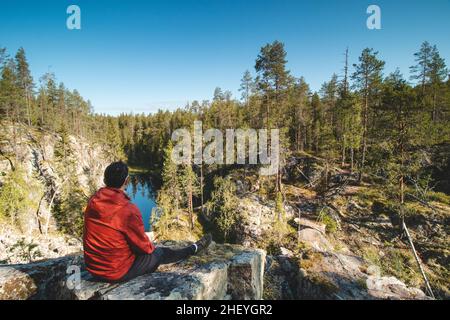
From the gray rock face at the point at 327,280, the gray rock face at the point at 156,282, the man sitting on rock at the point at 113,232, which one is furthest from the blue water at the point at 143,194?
the man sitting on rock at the point at 113,232

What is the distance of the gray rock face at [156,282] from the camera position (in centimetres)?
339

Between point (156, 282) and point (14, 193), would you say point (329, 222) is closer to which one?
point (156, 282)

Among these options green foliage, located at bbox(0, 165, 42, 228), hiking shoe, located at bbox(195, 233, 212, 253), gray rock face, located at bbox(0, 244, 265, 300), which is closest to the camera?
gray rock face, located at bbox(0, 244, 265, 300)

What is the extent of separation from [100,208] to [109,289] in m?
1.37

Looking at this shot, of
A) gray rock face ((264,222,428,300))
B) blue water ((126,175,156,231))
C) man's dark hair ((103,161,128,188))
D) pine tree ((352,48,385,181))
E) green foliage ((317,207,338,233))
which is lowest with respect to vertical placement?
blue water ((126,175,156,231))

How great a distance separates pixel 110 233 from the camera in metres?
3.46

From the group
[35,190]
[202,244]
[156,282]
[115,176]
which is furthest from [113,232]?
[35,190]

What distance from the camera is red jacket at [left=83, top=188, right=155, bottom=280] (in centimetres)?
341

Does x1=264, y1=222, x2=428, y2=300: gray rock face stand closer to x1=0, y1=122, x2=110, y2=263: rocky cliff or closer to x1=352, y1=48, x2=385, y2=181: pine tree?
x1=0, y1=122, x2=110, y2=263: rocky cliff

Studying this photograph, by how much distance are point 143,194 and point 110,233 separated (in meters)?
55.0

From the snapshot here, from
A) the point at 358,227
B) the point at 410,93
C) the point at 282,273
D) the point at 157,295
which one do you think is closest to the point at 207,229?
the point at 358,227

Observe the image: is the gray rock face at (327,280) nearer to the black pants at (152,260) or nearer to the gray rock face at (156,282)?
the gray rock face at (156,282)

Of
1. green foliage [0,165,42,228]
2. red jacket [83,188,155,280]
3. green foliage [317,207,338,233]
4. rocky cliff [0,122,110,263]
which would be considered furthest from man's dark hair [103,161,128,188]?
green foliage [317,207,338,233]
